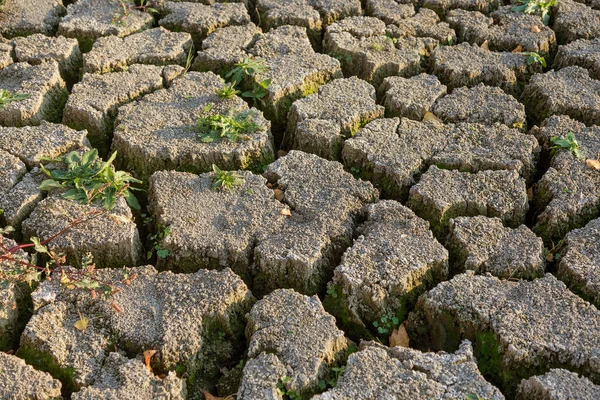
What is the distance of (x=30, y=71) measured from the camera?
3779 mm

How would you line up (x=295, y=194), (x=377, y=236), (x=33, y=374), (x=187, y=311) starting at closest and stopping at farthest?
(x=33, y=374)
(x=187, y=311)
(x=377, y=236)
(x=295, y=194)

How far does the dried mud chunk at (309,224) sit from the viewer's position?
2.85 m

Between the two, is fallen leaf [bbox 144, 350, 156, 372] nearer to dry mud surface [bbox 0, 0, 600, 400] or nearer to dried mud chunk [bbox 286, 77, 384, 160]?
→ dry mud surface [bbox 0, 0, 600, 400]

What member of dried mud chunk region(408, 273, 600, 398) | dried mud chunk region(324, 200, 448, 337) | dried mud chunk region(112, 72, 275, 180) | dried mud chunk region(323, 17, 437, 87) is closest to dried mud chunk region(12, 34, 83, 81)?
dried mud chunk region(112, 72, 275, 180)

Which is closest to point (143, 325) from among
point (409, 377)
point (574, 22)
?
point (409, 377)

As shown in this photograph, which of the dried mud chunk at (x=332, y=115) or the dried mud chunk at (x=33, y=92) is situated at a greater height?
the dried mud chunk at (x=332, y=115)

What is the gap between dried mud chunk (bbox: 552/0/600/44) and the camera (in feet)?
14.3

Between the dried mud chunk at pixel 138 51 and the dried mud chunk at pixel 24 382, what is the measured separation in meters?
1.96

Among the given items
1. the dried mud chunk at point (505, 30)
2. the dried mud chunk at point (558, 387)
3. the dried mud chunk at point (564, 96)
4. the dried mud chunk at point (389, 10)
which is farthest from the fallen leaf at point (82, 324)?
the dried mud chunk at point (505, 30)

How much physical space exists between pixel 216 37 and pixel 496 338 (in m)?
2.54

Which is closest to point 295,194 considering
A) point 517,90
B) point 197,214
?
point 197,214

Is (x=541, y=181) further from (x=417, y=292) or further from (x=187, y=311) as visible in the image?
(x=187, y=311)

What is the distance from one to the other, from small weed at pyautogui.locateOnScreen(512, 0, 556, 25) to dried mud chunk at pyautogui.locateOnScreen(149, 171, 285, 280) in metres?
2.41

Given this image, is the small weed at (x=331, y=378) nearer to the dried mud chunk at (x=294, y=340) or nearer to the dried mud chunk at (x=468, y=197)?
the dried mud chunk at (x=294, y=340)
